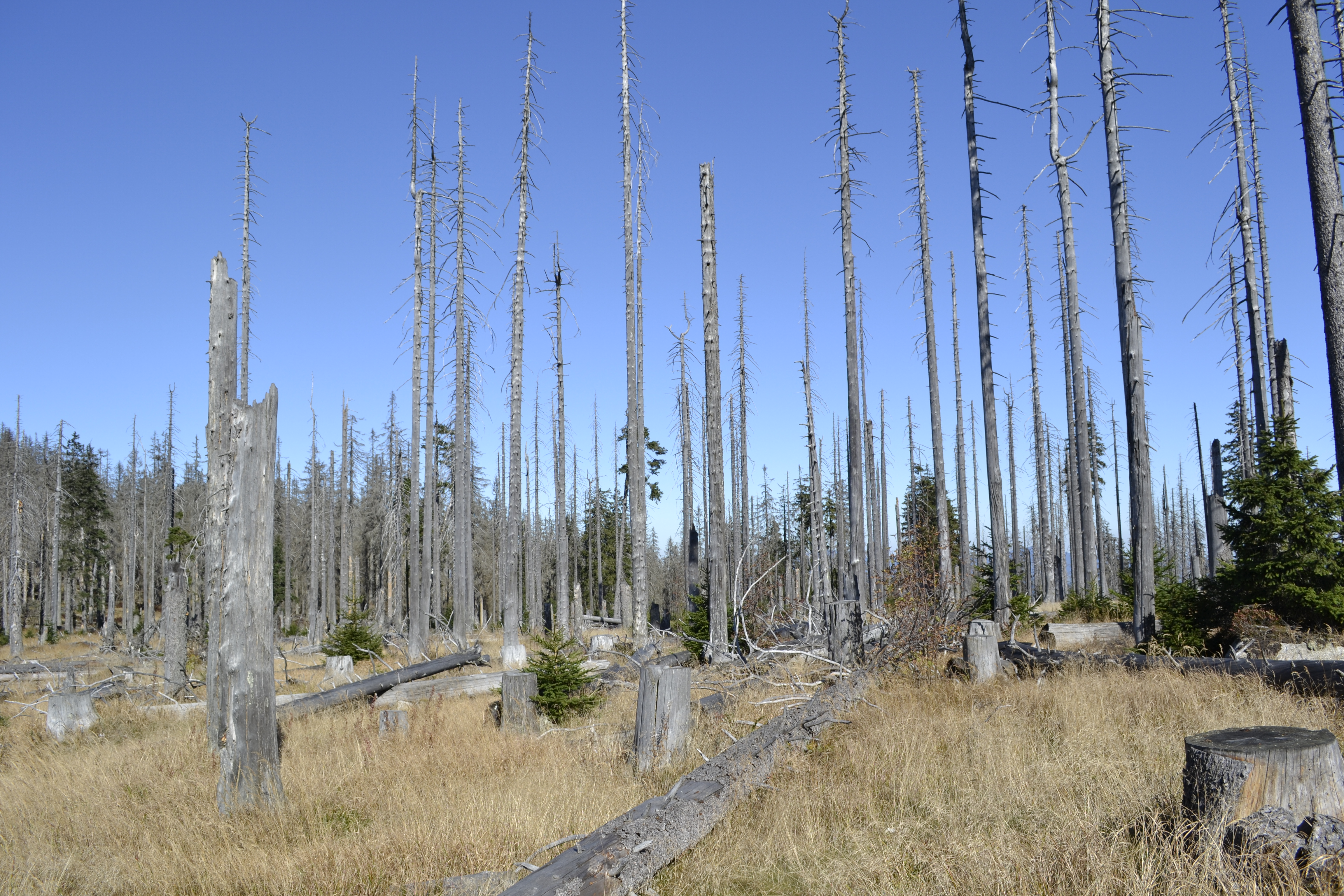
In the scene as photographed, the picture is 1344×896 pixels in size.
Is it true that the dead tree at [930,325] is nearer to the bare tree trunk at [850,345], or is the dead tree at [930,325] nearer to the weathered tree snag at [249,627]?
the bare tree trunk at [850,345]

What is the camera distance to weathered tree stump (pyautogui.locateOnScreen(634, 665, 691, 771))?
6922 mm

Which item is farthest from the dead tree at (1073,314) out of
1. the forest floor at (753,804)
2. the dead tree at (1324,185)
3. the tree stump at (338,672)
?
the tree stump at (338,672)

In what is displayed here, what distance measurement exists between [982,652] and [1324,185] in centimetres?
630

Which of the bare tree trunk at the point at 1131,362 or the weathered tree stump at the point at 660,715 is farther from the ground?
the bare tree trunk at the point at 1131,362

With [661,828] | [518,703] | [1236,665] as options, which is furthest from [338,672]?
[1236,665]

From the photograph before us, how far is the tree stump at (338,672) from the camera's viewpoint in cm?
1329

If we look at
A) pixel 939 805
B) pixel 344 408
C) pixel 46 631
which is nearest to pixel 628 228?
pixel 939 805

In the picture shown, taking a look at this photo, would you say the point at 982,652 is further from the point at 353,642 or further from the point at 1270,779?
the point at 353,642

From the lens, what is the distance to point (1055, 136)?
1445cm

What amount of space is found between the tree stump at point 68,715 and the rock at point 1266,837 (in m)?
12.6

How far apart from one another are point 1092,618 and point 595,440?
29.3 m

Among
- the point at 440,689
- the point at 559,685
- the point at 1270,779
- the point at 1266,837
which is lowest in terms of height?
the point at 440,689

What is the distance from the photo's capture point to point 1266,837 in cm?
332

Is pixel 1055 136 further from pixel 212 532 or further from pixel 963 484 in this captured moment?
pixel 212 532
